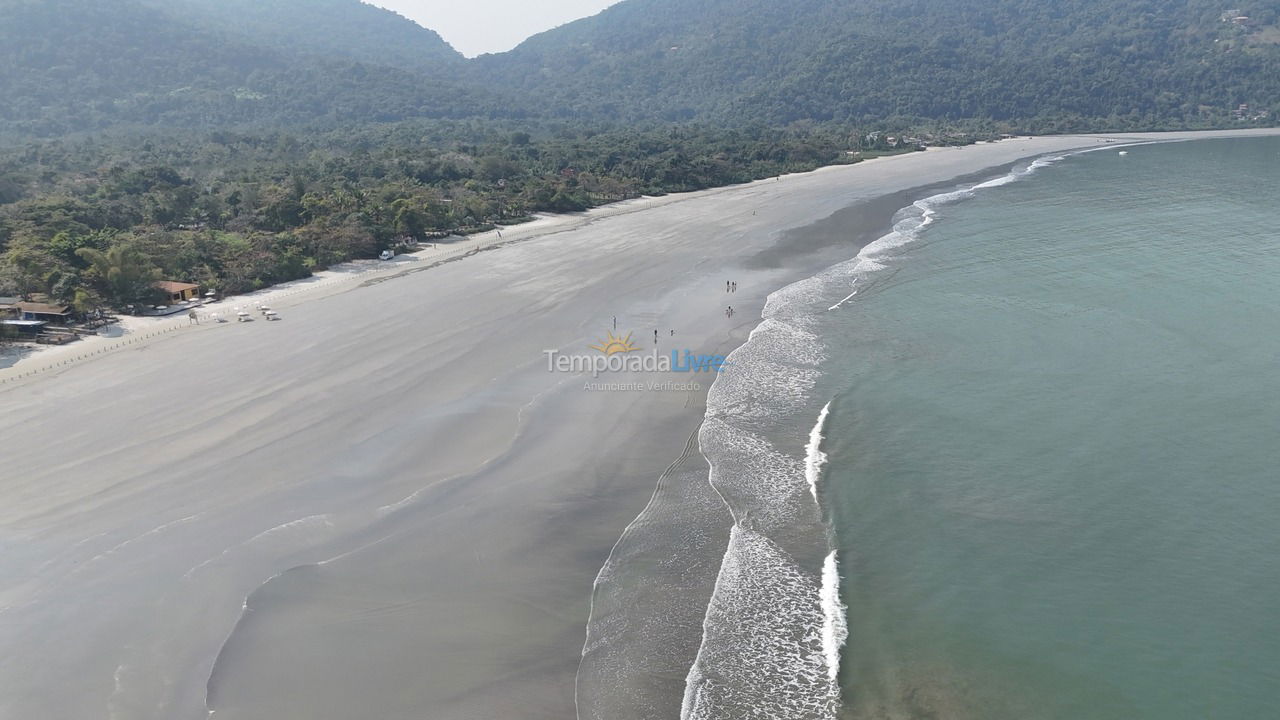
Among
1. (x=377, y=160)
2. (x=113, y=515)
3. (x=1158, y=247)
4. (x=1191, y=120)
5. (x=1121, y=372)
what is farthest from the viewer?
(x=1191, y=120)

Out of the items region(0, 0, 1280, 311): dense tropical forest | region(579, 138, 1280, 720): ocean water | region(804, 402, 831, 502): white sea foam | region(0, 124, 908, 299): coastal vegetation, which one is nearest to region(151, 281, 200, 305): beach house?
region(0, 0, 1280, 311): dense tropical forest

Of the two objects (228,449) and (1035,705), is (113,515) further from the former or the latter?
(1035,705)

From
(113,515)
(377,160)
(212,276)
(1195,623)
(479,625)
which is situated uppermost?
(377,160)

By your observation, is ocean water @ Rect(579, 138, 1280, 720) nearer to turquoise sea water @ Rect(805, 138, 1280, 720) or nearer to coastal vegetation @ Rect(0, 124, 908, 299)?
turquoise sea water @ Rect(805, 138, 1280, 720)

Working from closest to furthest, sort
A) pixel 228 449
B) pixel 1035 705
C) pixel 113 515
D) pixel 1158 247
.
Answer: pixel 1035 705 → pixel 113 515 → pixel 228 449 → pixel 1158 247

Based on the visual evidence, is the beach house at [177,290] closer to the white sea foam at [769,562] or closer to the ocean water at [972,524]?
the white sea foam at [769,562]

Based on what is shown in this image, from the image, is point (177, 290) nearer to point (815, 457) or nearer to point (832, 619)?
point (815, 457)

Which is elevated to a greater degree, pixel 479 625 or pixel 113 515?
pixel 113 515

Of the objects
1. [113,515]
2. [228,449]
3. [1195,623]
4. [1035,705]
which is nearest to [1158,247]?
[1195,623]
